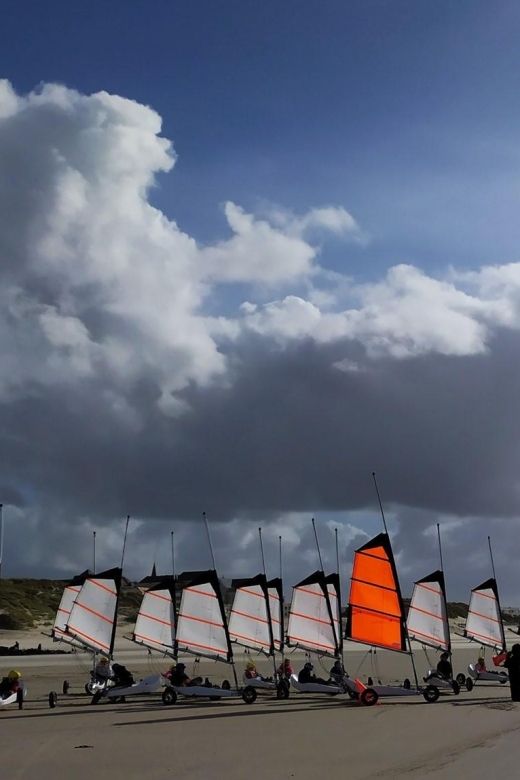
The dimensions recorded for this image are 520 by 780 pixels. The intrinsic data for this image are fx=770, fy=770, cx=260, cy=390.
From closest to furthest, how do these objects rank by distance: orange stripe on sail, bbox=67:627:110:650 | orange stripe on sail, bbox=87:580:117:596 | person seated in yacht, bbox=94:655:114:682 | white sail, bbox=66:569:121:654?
person seated in yacht, bbox=94:655:114:682, orange stripe on sail, bbox=67:627:110:650, white sail, bbox=66:569:121:654, orange stripe on sail, bbox=87:580:117:596

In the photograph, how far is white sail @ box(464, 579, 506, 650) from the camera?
3086cm

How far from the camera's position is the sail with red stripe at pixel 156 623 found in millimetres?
24797

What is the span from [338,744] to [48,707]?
9.90m

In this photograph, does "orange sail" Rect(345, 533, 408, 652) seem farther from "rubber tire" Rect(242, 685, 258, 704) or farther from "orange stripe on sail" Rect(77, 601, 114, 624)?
"orange stripe on sail" Rect(77, 601, 114, 624)

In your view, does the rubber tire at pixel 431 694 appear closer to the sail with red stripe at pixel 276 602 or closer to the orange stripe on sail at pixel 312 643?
the orange stripe on sail at pixel 312 643

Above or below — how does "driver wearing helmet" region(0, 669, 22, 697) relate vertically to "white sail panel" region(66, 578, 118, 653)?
below

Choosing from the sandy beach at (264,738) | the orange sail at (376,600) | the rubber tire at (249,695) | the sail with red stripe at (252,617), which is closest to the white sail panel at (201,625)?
the sandy beach at (264,738)

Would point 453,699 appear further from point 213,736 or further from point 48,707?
point 48,707

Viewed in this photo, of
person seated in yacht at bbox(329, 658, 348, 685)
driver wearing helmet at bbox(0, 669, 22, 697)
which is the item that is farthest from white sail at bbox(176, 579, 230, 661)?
driver wearing helmet at bbox(0, 669, 22, 697)

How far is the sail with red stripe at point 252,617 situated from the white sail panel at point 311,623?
8.07 feet

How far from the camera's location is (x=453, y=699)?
20.9 meters

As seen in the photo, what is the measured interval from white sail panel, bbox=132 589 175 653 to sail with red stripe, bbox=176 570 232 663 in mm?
903

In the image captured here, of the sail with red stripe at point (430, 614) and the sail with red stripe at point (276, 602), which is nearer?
the sail with red stripe at point (430, 614)

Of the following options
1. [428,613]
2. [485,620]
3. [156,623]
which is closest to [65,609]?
[156,623]
